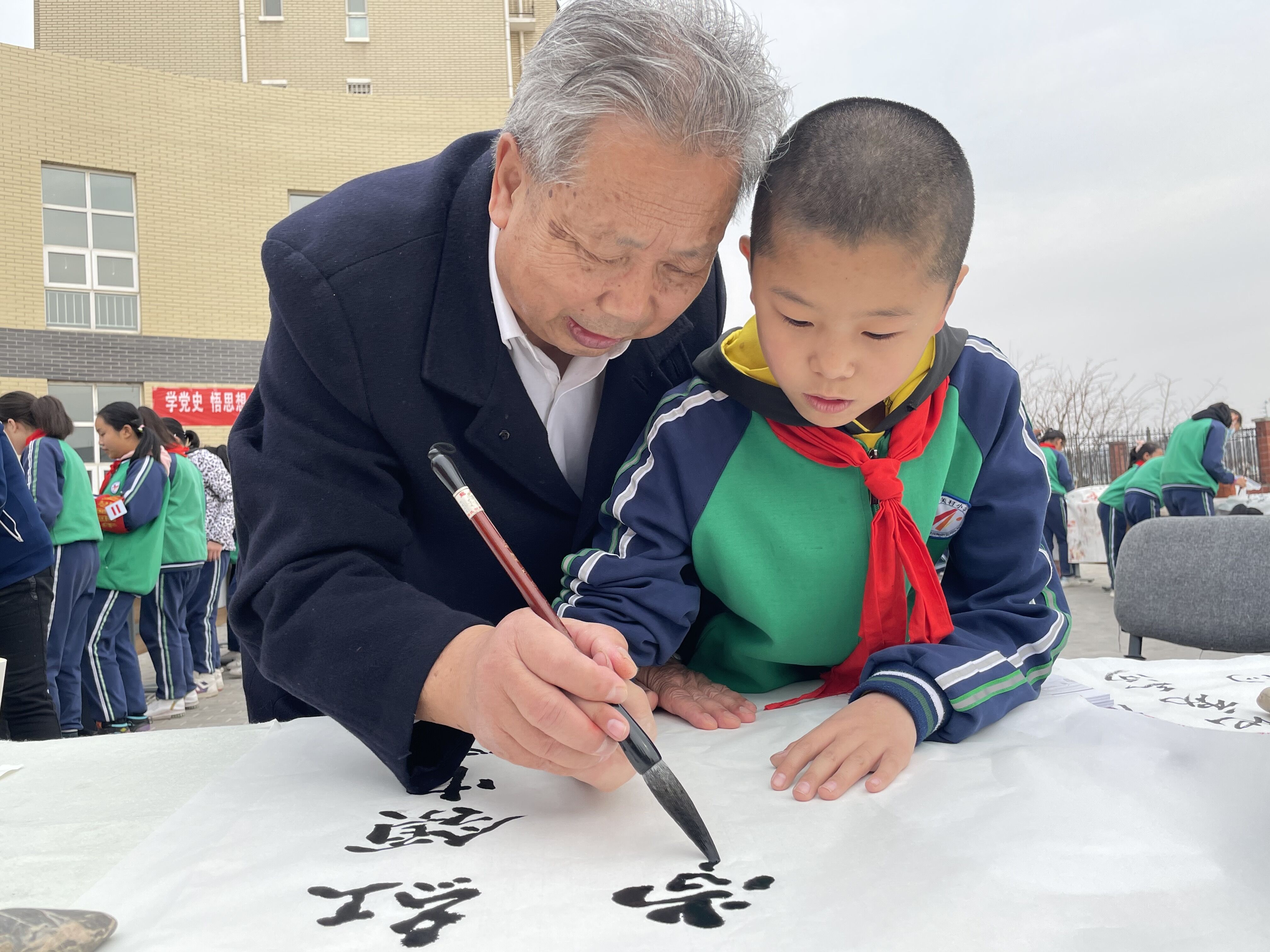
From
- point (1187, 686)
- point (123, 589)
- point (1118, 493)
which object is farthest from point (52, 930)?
point (1118, 493)

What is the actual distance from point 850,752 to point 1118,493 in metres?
7.84

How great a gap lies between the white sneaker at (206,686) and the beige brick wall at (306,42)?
36.6 ft

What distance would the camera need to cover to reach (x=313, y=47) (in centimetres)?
1473

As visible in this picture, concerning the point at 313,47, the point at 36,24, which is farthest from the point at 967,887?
the point at 36,24

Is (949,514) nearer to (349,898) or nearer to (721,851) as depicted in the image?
(721,851)

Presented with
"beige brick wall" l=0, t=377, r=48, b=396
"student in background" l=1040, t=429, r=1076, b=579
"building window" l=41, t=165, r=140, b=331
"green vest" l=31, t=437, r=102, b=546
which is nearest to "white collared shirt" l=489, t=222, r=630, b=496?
"green vest" l=31, t=437, r=102, b=546

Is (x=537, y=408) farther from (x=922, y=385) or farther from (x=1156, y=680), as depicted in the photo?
(x=1156, y=680)

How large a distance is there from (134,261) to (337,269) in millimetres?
11661

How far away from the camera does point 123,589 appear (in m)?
4.33

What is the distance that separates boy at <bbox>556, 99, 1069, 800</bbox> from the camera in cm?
103

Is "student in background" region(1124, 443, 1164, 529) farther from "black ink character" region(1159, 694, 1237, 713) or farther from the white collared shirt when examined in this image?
the white collared shirt

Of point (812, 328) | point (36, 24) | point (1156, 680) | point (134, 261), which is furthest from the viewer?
point (36, 24)

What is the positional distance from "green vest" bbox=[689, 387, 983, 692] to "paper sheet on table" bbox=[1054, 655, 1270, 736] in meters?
0.35

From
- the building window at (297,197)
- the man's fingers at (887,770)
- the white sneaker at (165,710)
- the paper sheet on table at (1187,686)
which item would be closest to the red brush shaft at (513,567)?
the man's fingers at (887,770)
